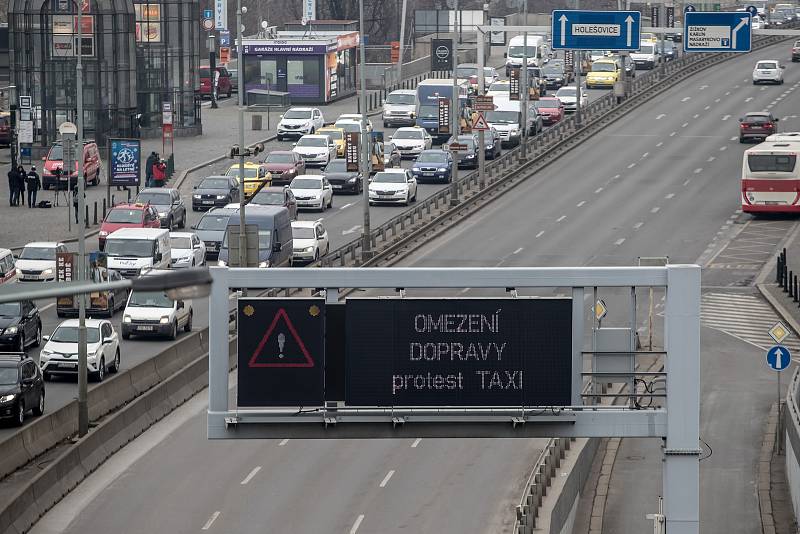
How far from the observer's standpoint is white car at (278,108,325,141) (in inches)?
3391

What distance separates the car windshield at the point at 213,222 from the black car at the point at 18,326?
13.1 m

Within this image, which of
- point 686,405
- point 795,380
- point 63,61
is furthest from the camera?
point 63,61

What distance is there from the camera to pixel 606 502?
35.7 m

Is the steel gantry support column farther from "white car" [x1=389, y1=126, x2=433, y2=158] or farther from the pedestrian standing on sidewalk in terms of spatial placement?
"white car" [x1=389, y1=126, x2=433, y2=158]

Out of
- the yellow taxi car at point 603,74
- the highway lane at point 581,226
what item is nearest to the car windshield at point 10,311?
the highway lane at point 581,226

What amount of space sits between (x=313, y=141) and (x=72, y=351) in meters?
38.9

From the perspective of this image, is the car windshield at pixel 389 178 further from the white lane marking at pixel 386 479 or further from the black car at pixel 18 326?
the white lane marking at pixel 386 479

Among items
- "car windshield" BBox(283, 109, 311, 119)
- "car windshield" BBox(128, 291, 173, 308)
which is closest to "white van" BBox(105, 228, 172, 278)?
"car windshield" BBox(128, 291, 173, 308)

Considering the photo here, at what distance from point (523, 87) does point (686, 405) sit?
5832 centimetres

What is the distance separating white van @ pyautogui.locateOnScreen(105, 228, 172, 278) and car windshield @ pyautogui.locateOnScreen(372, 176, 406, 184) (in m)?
17.8

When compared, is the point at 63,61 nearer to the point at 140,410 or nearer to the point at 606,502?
the point at 140,410

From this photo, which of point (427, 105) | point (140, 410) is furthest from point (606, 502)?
point (427, 105)

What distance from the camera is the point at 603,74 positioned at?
4141 inches

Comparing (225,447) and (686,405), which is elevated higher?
(686,405)
